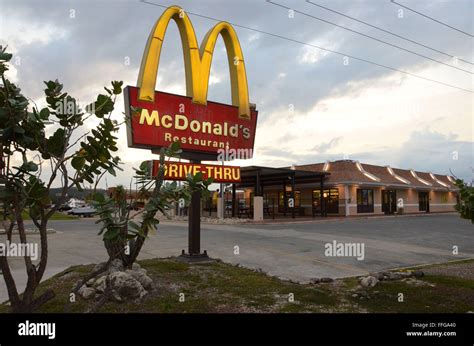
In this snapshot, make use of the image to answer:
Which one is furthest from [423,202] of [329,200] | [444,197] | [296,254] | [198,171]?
[198,171]

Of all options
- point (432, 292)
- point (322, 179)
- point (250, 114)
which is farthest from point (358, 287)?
point (322, 179)

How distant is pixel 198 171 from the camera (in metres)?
8.09

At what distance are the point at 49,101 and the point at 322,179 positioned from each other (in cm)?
3066

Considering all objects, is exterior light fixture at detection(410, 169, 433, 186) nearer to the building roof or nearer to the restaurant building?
the building roof

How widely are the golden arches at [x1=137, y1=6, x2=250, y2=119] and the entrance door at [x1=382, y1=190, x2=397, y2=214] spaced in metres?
31.4

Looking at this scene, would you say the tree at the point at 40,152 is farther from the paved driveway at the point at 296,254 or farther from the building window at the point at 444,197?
the building window at the point at 444,197

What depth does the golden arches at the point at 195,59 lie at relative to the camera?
28.1 feet

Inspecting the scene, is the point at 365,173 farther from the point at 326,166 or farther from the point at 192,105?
the point at 192,105

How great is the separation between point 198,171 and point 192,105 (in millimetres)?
2266

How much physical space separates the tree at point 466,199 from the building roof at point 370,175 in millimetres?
26577

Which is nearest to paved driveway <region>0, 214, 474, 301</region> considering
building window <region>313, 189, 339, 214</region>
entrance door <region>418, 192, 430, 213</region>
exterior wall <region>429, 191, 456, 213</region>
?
building window <region>313, 189, 339, 214</region>

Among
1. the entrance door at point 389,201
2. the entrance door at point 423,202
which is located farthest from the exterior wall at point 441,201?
the entrance door at point 389,201

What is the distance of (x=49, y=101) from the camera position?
140 inches

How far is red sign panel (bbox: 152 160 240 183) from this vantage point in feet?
28.2
